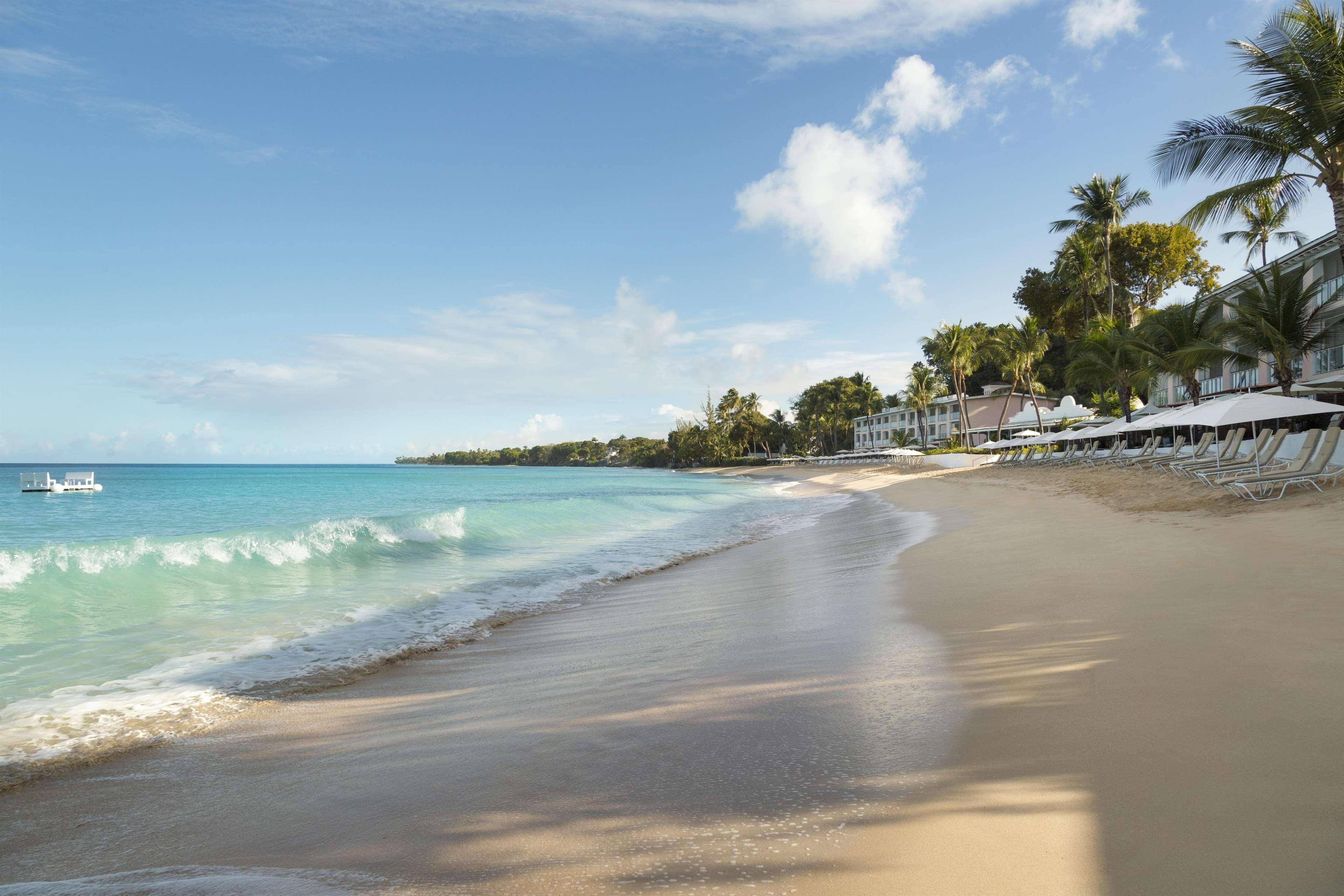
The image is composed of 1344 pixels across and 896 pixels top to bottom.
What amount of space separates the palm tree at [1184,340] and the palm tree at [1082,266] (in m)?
11.2

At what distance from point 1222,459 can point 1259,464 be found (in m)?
2.50

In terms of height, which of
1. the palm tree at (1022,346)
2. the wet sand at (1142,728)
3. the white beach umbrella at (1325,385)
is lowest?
the wet sand at (1142,728)

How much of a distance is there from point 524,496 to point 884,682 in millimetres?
39788

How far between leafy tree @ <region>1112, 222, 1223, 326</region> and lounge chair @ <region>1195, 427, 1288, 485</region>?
39.0 metres

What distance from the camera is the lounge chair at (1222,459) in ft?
46.4

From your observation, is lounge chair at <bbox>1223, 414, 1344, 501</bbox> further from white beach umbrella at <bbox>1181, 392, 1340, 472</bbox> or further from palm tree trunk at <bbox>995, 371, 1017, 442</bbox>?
palm tree trunk at <bbox>995, 371, 1017, 442</bbox>

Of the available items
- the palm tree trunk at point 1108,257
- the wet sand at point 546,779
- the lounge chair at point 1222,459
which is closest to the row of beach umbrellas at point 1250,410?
the lounge chair at point 1222,459

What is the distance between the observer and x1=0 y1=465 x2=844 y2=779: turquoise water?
17.7ft

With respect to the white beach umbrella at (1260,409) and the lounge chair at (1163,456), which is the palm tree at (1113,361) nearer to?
the lounge chair at (1163,456)

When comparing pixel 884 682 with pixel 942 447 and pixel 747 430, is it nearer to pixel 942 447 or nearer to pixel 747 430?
pixel 942 447

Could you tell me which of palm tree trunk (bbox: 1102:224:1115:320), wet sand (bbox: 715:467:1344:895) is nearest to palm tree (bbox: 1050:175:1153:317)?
palm tree trunk (bbox: 1102:224:1115:320)

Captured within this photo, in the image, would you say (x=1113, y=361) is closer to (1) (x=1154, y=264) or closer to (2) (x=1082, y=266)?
(2) (x=1082, y=266)

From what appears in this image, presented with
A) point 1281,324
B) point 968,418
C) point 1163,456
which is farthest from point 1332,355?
point 968,418

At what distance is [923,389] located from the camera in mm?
74438
